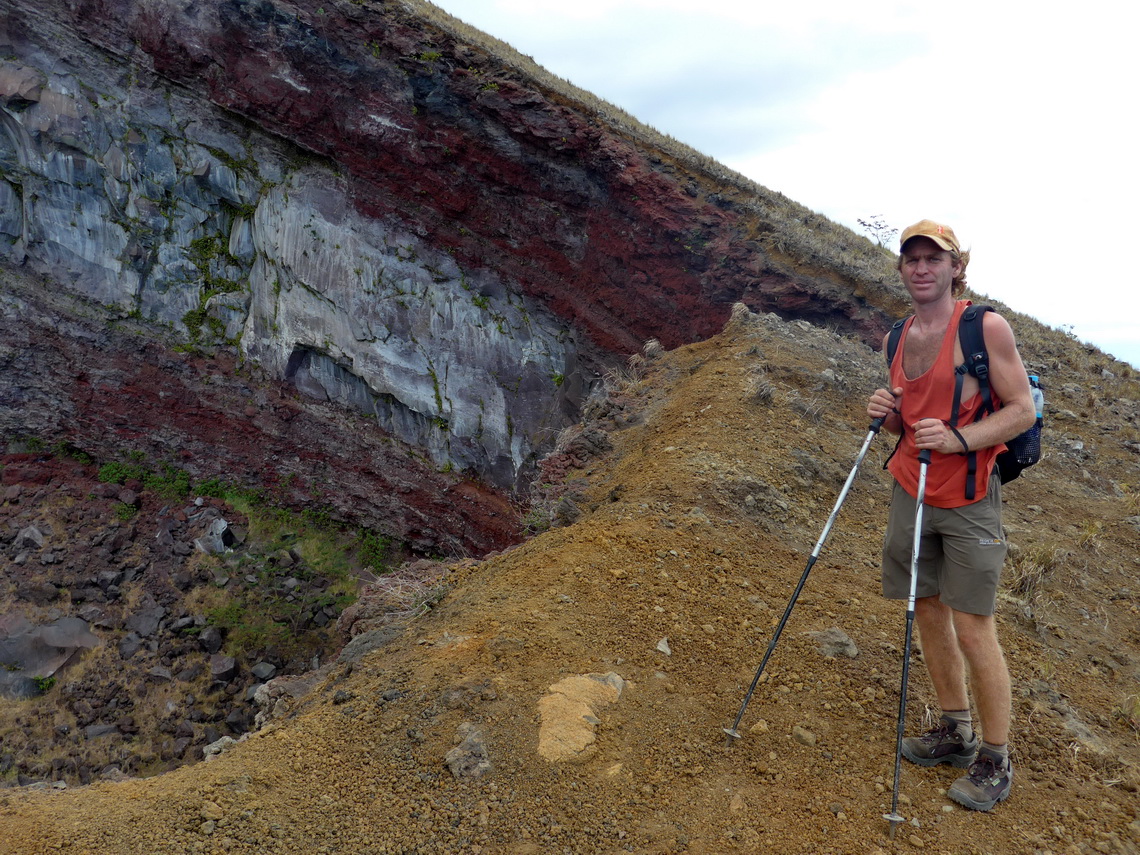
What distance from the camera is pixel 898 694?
309 cm

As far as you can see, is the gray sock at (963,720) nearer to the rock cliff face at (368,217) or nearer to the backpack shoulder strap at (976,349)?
the backpack shoulder strap at (976,349)

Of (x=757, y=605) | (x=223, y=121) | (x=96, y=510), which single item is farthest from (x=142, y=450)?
(x=757, y=605)

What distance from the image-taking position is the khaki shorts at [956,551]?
8.07 ft

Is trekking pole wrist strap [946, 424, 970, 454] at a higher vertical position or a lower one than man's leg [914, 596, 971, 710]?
higher

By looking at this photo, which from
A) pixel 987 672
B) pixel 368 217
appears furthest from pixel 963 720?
pixel 368 217

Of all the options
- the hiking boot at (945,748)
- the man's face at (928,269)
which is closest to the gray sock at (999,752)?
the hiking boot at (945,748)

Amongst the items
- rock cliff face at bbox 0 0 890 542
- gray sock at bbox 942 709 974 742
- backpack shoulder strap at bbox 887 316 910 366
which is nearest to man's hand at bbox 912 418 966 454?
backpack shoulder strap at bbox 887 316 910 366

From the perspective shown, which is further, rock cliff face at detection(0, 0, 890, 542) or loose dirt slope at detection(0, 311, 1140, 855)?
rock cliff face at detection(0, 0, 890, 542)

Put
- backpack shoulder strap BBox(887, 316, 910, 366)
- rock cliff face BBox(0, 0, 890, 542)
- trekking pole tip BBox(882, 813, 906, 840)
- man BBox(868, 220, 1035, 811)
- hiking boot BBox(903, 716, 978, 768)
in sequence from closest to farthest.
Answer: trekking pole tip BBox(882, 813, 906, 840), man BBox(868, 220, 1035, 811), hiking boot BBox(903, 716, 978, 768), backpack shoulder strap BBox(887, 316, 910, 366), rock cliff face BBox(0, 0, 890, 542)

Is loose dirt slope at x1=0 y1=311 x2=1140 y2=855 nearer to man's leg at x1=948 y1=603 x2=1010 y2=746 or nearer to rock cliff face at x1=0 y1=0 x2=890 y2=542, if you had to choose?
man's leg at x1=948 y1=603 x2=1010 y2=746

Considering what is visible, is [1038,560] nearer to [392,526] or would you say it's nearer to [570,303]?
[570,303]

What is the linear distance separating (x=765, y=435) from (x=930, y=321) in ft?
10.4

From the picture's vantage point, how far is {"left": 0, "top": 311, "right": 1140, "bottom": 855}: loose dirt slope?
7.85ft

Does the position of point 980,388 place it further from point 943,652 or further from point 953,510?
point 943,652
